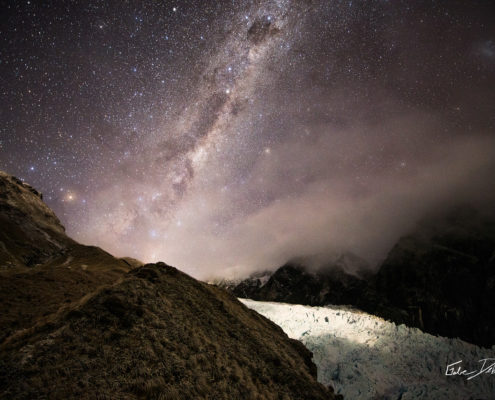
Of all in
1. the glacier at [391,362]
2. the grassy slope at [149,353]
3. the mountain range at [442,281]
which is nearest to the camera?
the grassy slope at [149,353]

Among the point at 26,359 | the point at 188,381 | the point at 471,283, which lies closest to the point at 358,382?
the point at 188,381

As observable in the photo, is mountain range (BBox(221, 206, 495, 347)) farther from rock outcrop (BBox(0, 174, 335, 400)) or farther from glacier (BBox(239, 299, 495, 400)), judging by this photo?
rock outcrop (BBox(0, 174, 335, 400))

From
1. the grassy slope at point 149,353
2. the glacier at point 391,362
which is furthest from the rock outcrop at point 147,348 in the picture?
the glacier at point 391,362

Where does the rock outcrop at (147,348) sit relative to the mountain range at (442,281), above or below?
below

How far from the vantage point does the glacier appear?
25094 mm

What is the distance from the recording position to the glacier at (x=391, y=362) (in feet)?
82.3

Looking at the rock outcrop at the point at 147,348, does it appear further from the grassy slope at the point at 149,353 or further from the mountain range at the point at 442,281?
the mountain range at the point at 442,281

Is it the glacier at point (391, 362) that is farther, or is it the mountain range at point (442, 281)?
the mountain range at point (442, 281)

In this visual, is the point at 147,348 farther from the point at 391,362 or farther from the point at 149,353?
the point at 391,362

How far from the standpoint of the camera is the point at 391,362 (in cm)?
3036

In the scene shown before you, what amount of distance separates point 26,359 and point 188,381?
4594mm

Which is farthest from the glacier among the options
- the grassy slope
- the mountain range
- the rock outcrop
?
the mountain range

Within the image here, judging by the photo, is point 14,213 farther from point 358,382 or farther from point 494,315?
point 494,315

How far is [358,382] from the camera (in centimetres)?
2553
